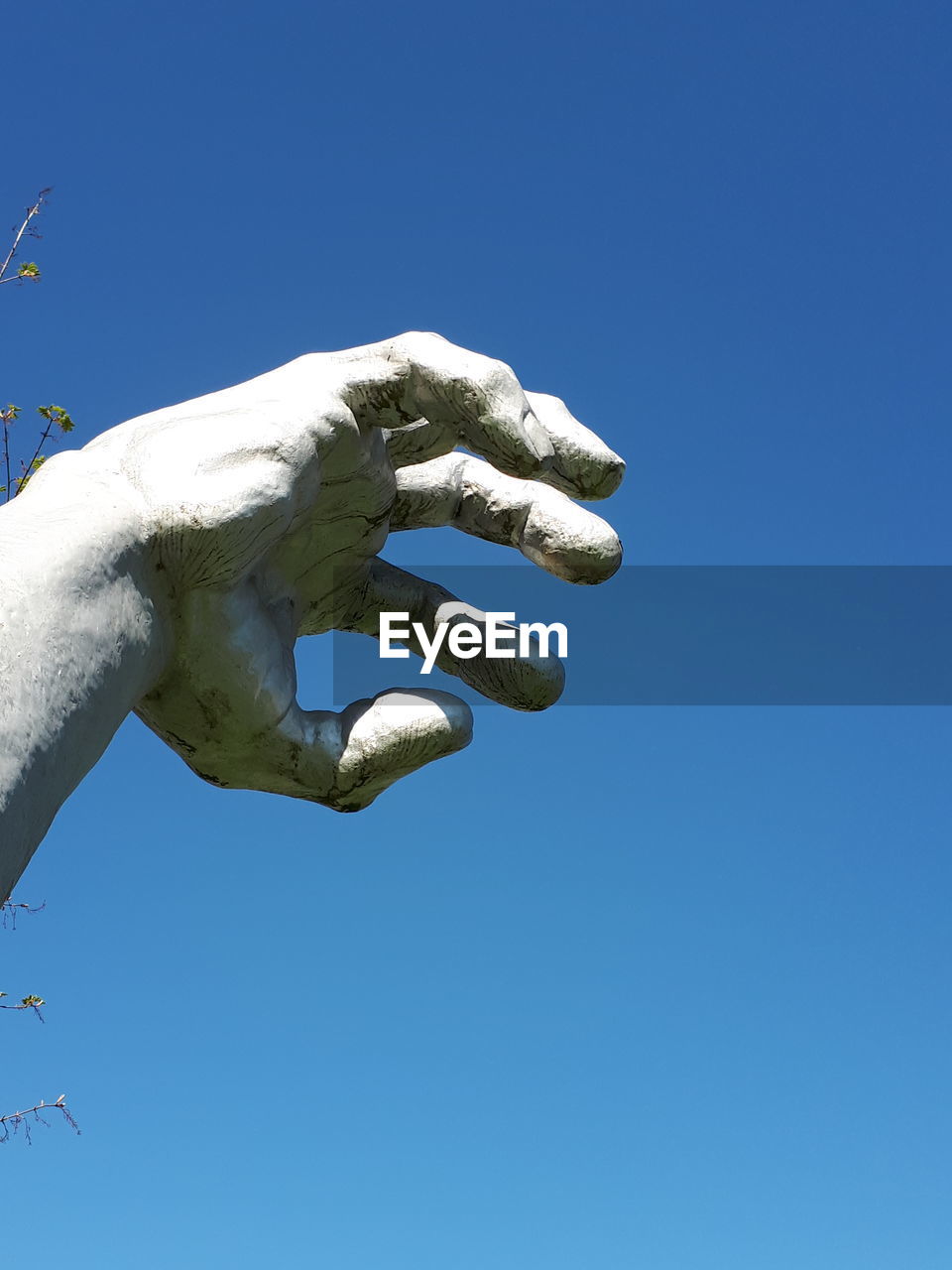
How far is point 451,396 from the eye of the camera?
9.34 ft

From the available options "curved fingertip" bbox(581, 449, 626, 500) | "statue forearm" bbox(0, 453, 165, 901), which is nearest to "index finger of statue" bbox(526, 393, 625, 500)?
"curved fingertip" bbox(581, 449, 626, 500)

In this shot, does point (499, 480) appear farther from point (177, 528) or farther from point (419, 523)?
point (177, 528)

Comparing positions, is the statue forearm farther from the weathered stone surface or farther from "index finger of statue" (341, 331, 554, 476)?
"index finger of statue" (341, 331, 554, 476)

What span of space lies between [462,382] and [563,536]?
44cm

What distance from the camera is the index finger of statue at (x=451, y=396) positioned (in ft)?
9.26

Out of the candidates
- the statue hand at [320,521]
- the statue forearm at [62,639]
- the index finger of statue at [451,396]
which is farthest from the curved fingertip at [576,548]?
the statue forearm at [62,639]

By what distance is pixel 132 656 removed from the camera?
8.45 ft

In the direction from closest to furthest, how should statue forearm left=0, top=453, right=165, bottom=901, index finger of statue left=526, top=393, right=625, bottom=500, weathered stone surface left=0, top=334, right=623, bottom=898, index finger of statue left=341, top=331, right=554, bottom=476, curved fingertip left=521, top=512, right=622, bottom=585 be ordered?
statue forearm left=0, top=453, right=165, bottom=901 < weathered stone surface left=0, top=334, right=623, bottom=898 < index finger of statue left=341, top=331, right=554, bottom=476 < index finger of statue left=526, top=393, right=625, bottom=500 < curved fingertip left=521, top=512, right=622, bottom=585

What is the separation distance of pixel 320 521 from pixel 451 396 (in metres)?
0.39

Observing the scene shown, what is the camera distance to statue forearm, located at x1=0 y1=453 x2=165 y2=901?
2.32m

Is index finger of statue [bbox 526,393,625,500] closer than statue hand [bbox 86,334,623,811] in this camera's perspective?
No

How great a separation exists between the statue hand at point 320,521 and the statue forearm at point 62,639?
3.1 inches

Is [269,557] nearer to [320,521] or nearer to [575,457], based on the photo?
[320,521]

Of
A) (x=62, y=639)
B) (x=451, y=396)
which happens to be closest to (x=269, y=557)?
(x=451, y=396)
